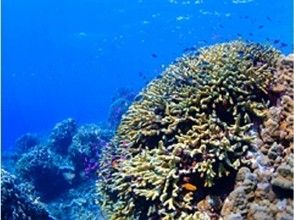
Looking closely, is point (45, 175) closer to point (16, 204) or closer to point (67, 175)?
point (67, 175)

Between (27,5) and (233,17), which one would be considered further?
(27,5)

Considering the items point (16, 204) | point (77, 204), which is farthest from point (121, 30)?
point (16, 204)

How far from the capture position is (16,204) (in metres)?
8.31

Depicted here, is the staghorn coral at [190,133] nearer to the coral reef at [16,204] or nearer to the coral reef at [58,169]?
the coral reef at [16,204]

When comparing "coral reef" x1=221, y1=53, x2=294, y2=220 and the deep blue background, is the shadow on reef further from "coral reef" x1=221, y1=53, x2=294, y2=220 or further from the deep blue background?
"coral reef" x1=221, y1=53, x2=294, y2=220

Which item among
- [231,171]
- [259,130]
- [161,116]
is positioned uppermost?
[161,116]

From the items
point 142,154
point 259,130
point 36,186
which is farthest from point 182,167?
point 36,186

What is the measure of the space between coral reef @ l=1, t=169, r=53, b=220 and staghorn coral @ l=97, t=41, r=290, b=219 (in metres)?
2.47

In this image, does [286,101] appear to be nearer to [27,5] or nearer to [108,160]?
[108,160]

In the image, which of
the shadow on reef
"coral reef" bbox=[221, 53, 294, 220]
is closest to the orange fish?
"coral reef" bbox=[221, 53, 294, 220]

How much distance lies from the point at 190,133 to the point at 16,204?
4.55 meters

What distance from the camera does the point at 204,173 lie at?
504cm

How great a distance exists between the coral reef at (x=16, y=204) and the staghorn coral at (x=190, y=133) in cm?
247

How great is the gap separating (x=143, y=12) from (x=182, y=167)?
4583 cm
